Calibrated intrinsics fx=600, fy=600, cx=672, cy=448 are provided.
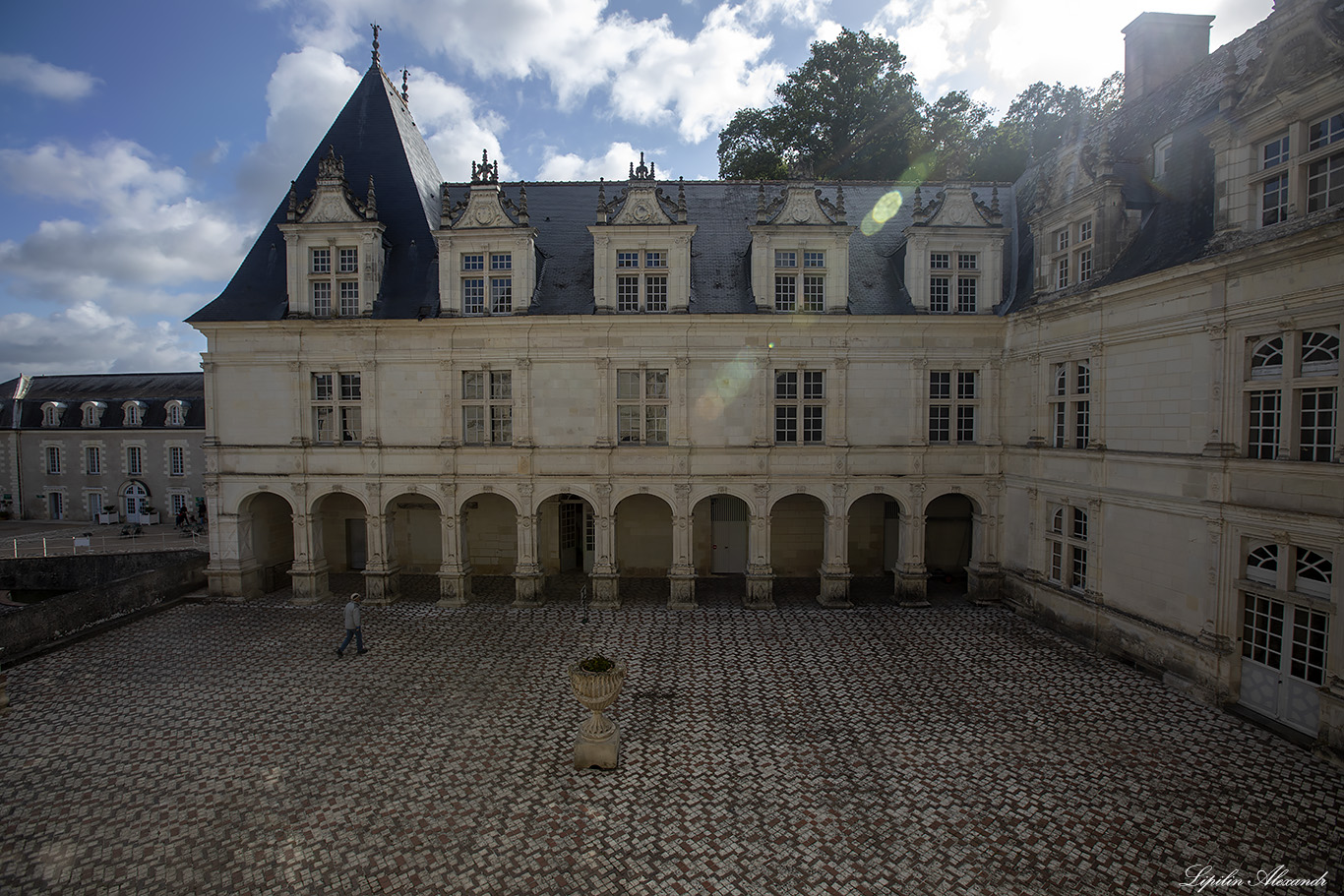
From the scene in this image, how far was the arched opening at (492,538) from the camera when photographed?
22.0 metres

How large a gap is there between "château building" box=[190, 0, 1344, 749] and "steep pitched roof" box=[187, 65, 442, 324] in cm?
11

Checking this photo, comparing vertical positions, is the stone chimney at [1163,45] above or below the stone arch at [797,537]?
above

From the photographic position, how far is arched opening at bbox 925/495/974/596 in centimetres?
2186

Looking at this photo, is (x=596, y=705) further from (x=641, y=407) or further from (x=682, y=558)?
(x=641, y=407)

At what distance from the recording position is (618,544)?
2214 centimetres

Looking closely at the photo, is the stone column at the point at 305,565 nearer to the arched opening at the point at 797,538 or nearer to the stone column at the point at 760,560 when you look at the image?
the stone column at the point at 760,560

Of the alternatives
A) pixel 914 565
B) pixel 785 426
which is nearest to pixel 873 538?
Result: pixel 914 565

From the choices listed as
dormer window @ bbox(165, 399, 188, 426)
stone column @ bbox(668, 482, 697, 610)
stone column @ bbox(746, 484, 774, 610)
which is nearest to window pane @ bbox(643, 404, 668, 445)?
stone column @ bbox(668, 482, 697, 610)

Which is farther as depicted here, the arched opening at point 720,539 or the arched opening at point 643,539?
the arched opening at point 720,539

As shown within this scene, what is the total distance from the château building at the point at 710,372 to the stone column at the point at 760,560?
0.25ft

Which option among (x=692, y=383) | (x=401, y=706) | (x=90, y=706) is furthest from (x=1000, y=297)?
(x=90, y=706)

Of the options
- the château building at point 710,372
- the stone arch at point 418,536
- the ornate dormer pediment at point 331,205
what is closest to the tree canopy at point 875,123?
the château building at point 710,372

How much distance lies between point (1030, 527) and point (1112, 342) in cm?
570

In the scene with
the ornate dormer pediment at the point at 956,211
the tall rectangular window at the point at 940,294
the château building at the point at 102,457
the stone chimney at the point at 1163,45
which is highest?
the stone chimney at the point at 1163,45
